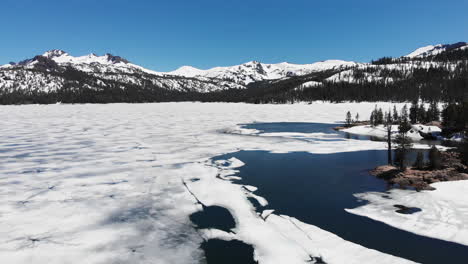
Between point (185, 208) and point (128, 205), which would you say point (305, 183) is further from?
point (128, 205)

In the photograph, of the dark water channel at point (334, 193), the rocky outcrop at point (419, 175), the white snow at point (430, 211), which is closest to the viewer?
the dark water channel at point (334, 193)

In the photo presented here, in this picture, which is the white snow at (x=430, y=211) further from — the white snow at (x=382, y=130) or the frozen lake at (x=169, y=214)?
the white snow at (x=382, y=130)

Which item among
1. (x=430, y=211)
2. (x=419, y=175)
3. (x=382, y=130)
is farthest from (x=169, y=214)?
(x=382, y=130)

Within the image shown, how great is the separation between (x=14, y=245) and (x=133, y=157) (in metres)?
17.5

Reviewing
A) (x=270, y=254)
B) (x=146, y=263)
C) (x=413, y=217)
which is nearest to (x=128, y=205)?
(x=146, y=263)

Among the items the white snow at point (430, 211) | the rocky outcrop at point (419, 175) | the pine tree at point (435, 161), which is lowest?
the white snow at point (430, 211)

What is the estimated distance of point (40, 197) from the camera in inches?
668

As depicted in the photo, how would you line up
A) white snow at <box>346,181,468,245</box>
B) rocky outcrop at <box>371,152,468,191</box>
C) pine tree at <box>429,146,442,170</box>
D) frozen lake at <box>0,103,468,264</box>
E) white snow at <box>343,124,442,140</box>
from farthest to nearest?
white snow at <box>343,124,442,140</box> → pine tree at <box>429,146,442,170</box> → rocky outcrop at <box>371,152,468,191</box> → white snow at <box>346,181,468,245</box> → frozen lake at <box>0,103,468,264</box>

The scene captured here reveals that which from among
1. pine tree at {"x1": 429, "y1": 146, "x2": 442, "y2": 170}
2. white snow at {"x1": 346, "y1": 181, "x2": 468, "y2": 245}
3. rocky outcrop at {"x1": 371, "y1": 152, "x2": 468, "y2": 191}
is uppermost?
pine tree at {"x1": 429, "y1": 146, "x2": 442, "y2": 170}

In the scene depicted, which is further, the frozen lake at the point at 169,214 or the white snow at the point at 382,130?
the white snow at the point at 382,130

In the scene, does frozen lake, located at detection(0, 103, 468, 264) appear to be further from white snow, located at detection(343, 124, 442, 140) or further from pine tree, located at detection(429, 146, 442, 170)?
white snow, located at detection(343, 124, 442, 140)

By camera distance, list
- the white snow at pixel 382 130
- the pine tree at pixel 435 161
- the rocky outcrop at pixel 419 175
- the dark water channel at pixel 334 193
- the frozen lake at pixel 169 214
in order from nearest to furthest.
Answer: the frozen lake at pixel 169 214, the dark water channel at pixel 334 193, the rocky outcrop at pixel 419 175, the pine tree at pixel 435 161, the white snow at pixel 382 130

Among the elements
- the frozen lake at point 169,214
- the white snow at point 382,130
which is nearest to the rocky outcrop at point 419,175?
the frozen lake at point 169,214

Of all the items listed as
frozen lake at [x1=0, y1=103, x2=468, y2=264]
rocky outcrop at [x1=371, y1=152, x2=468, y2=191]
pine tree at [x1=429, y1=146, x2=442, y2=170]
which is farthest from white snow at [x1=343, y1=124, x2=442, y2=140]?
frozen lake at [x1=0, y1=103, x2=468, y2=264]
